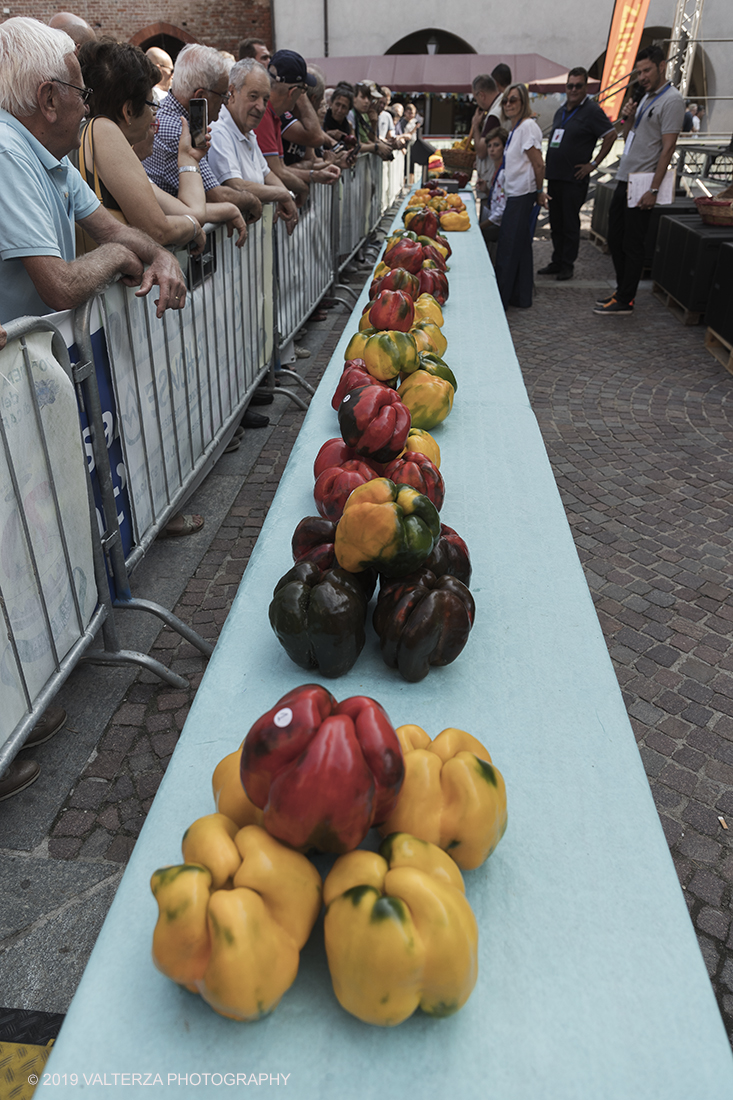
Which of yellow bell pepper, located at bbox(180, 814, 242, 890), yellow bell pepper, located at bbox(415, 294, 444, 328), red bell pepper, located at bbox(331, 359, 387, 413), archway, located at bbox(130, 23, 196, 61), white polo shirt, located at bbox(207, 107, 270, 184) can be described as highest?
archway, located at bbox(130, 23, 196, 61)

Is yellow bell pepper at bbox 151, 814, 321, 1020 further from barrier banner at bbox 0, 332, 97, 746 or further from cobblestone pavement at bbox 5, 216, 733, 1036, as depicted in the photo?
cobblestone pavement at bbox 5, 216, 733, 1036

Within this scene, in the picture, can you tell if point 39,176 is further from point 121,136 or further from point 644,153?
point 644,153

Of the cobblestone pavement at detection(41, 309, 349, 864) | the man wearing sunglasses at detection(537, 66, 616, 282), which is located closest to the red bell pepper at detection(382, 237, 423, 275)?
the cobblestone pavement at detection(41, 309, 349, 864)

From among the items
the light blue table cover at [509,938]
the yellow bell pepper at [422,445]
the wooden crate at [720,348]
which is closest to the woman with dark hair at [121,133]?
the yellow bell pepper at [422,445]

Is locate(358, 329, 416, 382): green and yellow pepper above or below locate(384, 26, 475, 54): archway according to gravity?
below

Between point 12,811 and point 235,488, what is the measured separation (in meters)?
2.44

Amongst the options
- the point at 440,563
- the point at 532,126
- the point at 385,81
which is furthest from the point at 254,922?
the point at 385,81

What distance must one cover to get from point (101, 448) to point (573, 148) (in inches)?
320

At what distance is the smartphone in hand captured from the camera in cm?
362

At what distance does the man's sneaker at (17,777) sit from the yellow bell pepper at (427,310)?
2485 millimetres

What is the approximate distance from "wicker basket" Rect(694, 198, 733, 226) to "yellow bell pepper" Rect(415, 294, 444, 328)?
528 cm

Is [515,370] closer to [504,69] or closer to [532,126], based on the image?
[532,126]

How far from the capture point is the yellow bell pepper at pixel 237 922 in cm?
90

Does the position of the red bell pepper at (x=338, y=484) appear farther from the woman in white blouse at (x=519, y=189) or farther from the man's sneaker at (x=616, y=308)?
the man's sneaker at (x=616, y=308)
